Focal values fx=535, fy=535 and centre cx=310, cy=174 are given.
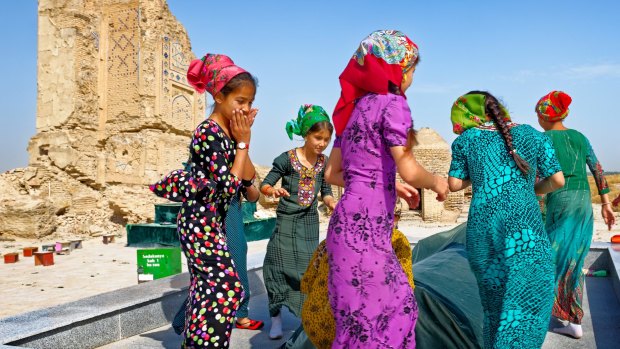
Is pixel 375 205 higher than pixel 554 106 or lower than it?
lower

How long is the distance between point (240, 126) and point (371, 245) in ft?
2.58

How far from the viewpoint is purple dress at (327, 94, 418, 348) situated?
1832mm

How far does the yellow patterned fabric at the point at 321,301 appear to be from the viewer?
6.87 ft

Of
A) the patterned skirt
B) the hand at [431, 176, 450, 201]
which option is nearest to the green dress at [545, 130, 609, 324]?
the patterned skirt

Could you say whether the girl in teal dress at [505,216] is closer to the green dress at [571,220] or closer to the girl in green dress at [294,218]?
the green dress at [571,220]

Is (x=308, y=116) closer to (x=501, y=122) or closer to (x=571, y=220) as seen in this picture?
(x=501, y=122)

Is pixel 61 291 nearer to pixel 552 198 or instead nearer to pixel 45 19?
pixel 552 198

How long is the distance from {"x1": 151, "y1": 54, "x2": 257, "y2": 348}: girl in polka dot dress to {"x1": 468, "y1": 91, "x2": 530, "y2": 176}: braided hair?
1009 mm

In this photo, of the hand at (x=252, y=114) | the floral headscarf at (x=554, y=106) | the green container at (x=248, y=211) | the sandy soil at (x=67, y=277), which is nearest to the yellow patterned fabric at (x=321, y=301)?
the hand at (x=252, y=114)

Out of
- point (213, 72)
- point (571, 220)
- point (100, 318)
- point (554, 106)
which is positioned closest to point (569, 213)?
point (571, 220)

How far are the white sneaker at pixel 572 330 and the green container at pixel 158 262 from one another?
2.99 metres

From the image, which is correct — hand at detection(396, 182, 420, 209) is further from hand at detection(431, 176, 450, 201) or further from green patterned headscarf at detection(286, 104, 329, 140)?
green patterned headscarf at detection(286, 104, 329, 140)

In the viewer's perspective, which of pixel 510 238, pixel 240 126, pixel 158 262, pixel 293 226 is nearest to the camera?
pixel 510 238

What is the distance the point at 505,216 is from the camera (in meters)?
2.14
